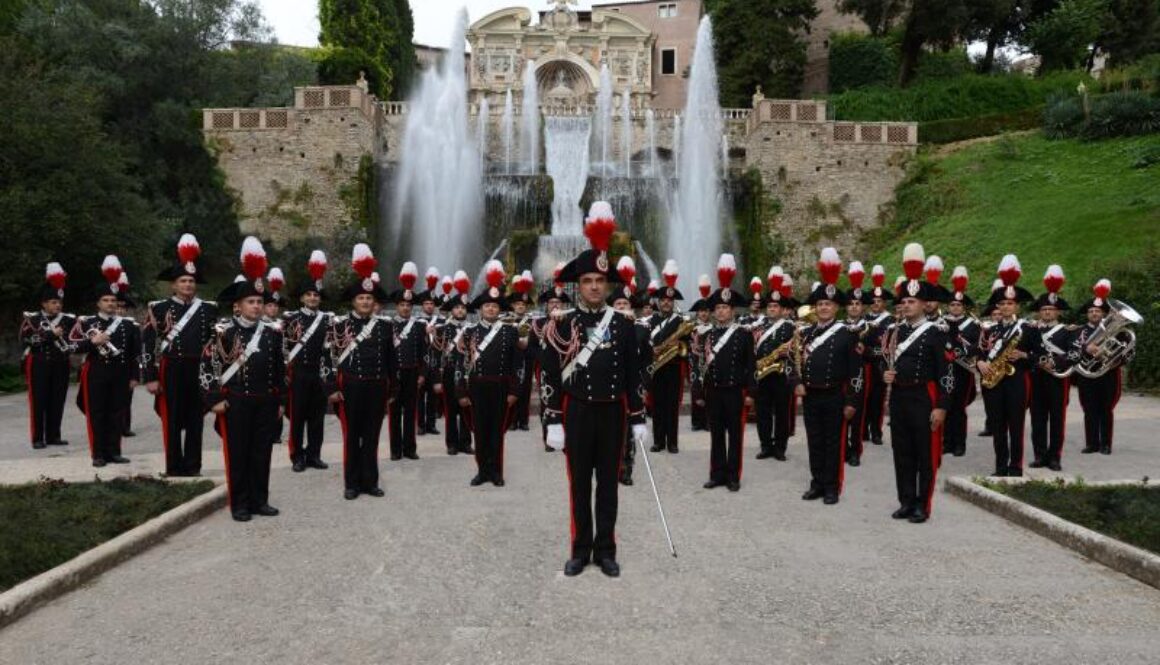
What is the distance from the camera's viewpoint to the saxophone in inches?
A: 366

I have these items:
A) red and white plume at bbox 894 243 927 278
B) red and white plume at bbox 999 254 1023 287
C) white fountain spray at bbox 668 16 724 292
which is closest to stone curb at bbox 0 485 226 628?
red and white plume at bbox 894 243 927 278

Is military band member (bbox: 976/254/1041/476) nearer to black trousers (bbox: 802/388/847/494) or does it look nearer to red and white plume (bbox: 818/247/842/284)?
red and white plume (bbox: 818/247/842/284)

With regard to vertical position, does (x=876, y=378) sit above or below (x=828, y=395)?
below

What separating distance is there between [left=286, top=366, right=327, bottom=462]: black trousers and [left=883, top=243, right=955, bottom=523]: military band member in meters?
6.59

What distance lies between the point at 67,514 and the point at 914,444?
7472mm

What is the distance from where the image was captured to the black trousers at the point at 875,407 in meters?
11.7

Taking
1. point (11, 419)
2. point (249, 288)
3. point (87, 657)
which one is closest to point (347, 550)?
point (87, 657)

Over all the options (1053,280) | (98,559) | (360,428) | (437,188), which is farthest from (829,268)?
(437,188)

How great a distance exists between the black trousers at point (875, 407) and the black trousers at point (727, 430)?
12.0 feet

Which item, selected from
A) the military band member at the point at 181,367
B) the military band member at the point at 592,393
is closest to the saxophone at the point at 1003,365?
the military band member at the point at 592,393

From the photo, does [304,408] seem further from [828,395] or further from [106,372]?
[828,395]

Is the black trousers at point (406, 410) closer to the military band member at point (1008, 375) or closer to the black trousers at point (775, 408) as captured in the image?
the black trousers at point (775, 408)

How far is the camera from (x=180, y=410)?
8.88m

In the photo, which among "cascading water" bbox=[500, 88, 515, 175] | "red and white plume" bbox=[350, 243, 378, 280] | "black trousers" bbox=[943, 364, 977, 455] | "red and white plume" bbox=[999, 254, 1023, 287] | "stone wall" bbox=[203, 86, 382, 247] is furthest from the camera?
"cascading water" bbox=[500, 88, 515, 175]
